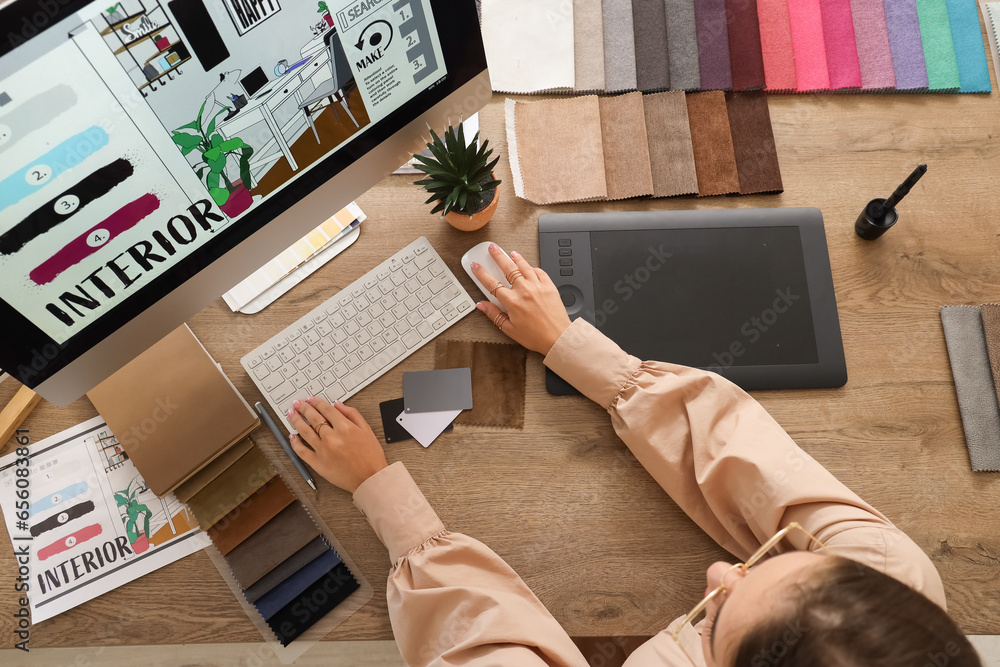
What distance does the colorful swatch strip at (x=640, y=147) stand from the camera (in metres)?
0.98

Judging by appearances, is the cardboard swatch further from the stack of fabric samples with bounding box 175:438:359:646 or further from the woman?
the stack of fabric samples with bounding box 175:438:359:646

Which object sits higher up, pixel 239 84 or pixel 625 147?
pixel 239 84

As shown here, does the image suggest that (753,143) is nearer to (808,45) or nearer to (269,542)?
(808,45)

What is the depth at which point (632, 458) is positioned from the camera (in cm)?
88

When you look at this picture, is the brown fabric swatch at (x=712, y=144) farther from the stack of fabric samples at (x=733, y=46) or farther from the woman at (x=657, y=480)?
the woman at (x=657, y=480)

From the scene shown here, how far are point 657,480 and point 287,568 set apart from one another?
1.75 ft

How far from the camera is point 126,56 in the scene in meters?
0.54

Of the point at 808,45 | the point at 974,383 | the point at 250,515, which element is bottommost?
the point at 974,383

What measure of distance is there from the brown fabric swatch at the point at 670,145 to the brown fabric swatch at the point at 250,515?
735 mm

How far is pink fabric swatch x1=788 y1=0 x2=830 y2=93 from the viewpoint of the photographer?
1029mm

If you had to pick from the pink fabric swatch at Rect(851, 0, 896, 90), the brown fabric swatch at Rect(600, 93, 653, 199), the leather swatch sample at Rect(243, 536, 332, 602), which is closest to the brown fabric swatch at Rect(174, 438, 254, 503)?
the leather swatch sample at Rect(243, 536, 332, 602)

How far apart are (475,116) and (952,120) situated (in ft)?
2.67

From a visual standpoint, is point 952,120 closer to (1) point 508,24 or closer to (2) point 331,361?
(1) point 508,24

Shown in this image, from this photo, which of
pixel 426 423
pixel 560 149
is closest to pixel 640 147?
pixel 560 149
